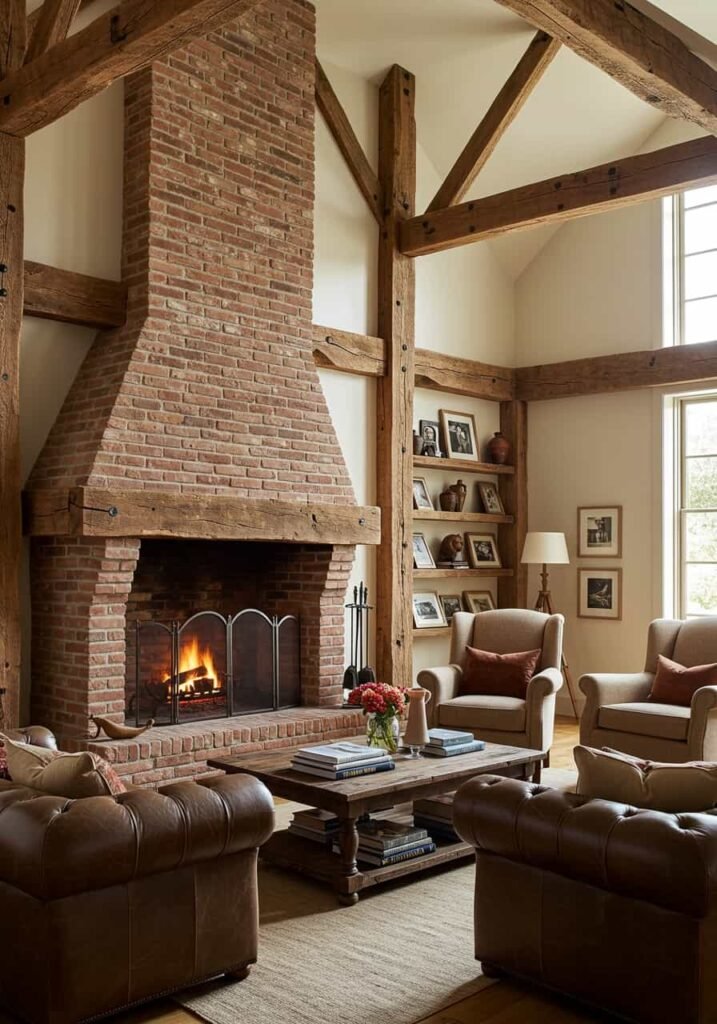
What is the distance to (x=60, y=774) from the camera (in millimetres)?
2941

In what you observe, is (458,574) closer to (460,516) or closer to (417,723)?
(460,516)

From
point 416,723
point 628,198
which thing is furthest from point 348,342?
point 416,723

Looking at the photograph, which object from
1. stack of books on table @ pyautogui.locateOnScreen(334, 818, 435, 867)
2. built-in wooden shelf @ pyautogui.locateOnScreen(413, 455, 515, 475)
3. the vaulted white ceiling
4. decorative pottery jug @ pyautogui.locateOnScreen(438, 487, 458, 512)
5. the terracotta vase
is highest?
the vaulted white ceiling

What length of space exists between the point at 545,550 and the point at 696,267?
2.50 m

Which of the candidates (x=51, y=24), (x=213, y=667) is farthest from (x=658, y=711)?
→ (x=51, y=24)

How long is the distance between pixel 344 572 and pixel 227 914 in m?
3.53

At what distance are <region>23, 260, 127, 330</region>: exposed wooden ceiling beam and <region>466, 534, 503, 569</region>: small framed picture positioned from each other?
3773mm

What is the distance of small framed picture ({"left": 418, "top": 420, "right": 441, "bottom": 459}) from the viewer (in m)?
7.87

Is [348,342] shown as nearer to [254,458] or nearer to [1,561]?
[254,458]

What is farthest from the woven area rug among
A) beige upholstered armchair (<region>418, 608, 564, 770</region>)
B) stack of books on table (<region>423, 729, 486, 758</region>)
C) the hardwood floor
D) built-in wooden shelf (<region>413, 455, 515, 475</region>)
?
built-in wooden shelf (<region>413, 455, 515, 475</region>)

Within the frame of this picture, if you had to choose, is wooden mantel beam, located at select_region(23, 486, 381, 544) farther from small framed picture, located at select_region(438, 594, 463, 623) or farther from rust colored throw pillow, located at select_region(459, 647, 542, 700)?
small framed picture, located at select_region(438, 594, 463, 623)

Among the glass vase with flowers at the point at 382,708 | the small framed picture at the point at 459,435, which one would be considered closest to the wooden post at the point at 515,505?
the small framed picture at the point at 459,435

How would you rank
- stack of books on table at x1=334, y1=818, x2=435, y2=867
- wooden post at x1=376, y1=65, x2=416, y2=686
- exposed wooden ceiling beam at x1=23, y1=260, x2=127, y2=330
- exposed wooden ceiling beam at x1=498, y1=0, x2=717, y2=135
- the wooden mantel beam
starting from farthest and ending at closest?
1. wooden post at x1=376, y1=65, x2=416, y2=686
2. exposed wooden ceiling beam at x1=23, y1=260, x2=127, y2=330
3. the wooden mantel beam
4. stack of books on table at x1=334, y1=818, x2=435, y2=867
5. exposed wooden ceiling beam at x1=498, y1=0, x2=717, y2=135

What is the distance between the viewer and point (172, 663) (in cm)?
562
